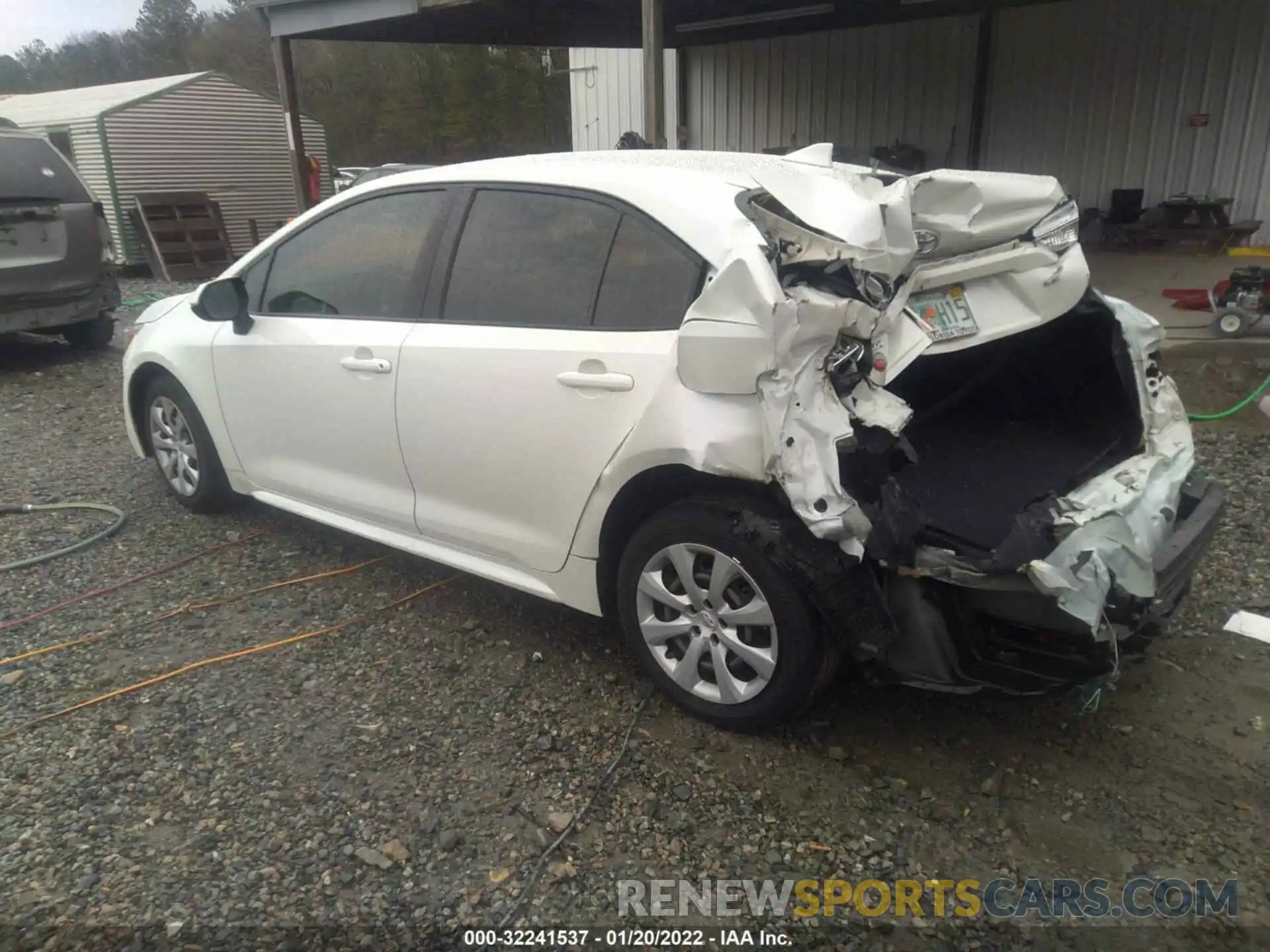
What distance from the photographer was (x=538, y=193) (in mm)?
3229

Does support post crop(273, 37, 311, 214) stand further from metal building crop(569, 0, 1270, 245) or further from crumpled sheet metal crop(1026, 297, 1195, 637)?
crumpled sheet metal crop(1026, 297, 1195, 637)

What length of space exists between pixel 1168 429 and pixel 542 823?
7.87 ft

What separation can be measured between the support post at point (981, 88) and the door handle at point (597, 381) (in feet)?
33.6

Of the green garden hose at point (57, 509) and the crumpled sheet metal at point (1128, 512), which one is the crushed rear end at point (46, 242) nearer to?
the green garden hose at point (57, 509)

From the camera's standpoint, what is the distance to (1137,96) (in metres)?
10.6

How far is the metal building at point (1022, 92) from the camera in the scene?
394 inches

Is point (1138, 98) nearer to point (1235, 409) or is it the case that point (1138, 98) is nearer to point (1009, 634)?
point (1235, 409)

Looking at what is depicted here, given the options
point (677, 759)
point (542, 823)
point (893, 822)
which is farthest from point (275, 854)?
point (893, 822)

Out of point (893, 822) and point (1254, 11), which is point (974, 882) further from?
point (1254, 11)

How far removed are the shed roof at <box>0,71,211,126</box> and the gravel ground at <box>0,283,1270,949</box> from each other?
1410cm

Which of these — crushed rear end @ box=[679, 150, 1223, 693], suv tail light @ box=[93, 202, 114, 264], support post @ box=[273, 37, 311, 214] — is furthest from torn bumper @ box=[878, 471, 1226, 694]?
support post @ box=[273, 37, 311, 214]

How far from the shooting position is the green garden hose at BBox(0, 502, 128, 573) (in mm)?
4301

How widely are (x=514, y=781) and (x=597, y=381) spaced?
123 centimetres

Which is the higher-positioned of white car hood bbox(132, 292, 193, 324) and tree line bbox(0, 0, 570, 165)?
tree line bbox(0, 0, 570, 165)
